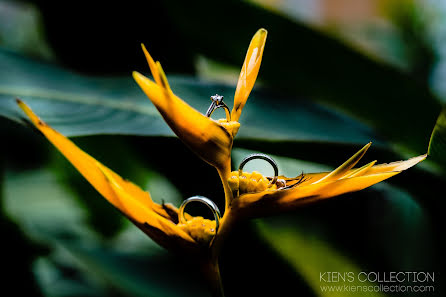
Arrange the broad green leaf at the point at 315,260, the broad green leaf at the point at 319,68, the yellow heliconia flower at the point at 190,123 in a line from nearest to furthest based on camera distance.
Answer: the yellow heliconia flower at the point at 190,123
the broad green leaf at the point at 315,260
the broad green leaf at the point at 319,68

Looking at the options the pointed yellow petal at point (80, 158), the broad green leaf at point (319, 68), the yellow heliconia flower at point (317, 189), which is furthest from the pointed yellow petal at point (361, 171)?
the broad green leaf at point (319, 68)

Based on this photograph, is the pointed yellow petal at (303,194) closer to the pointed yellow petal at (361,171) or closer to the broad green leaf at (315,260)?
the pointed yellow petal at (361,171)

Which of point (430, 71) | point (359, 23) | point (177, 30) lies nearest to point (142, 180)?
point (177, 30)

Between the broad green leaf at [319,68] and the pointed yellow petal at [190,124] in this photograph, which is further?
the broad green leaf at [319,68]

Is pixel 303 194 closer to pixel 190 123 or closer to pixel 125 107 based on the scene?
pixel 190 123

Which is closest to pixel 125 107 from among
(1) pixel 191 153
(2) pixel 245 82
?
(1) pixel 191 153

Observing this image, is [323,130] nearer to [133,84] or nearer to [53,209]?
[133,84]

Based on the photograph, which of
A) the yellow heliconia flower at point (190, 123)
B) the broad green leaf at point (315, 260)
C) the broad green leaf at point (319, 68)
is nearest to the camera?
the yellow heliconia flower at point (190, 123)

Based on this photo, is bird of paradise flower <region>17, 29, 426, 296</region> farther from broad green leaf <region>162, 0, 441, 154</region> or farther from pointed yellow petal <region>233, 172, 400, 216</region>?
broad green leaf <region>162, 0, 441, 154</region>

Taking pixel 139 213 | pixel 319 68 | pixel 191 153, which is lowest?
pixel 139 213
